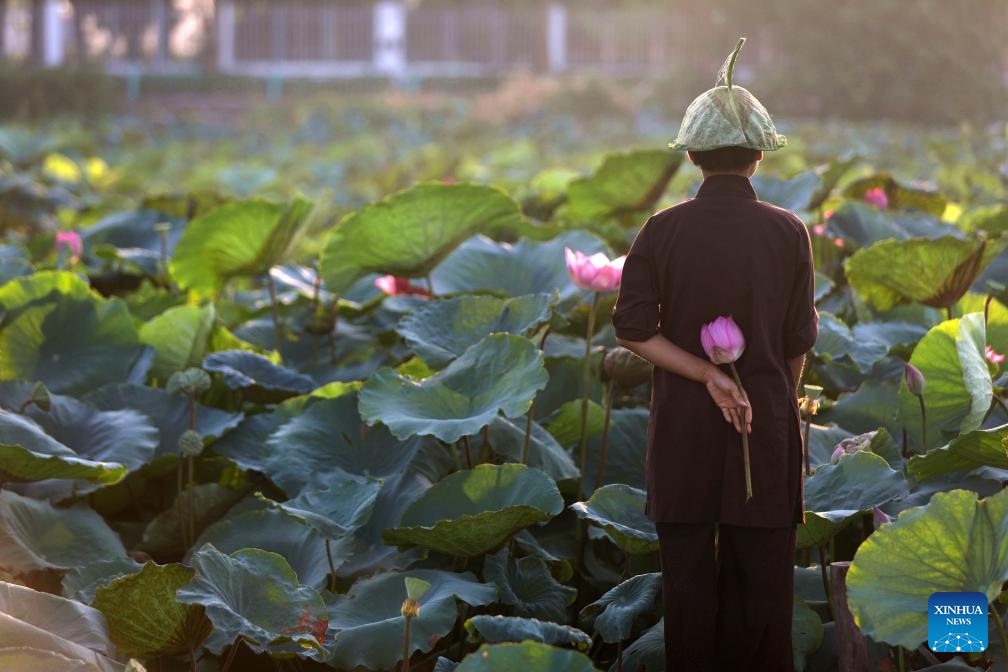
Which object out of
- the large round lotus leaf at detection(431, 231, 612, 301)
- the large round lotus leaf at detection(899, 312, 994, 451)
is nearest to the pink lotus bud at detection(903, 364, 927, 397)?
the large round lotus leaf at detection(899, 312, 994, 451)

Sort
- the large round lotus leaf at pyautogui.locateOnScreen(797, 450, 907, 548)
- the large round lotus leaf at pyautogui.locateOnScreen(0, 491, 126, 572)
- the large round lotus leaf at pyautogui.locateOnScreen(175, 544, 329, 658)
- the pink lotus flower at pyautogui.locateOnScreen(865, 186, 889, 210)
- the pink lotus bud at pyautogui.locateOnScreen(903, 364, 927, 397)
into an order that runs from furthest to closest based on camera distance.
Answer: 1. the pink lotus flower at pyautogui.locateOnScreen(865, 186, 889, 210)
2. the large round lotus leaf at pyautogui.locateOnScreen(0, 491, 126, 572)
3. the pink lotus bud at pyautogui.locateOnScreen(903, 364, 927, 397)
4. the large round lotus leaf at pyautogui.locateOnScreen(797, 450, 907, 548)
5. the large round lotus leaf at pyautogui.locateOnScreen(175, 544, 329, 658)

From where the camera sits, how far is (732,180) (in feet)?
4.65

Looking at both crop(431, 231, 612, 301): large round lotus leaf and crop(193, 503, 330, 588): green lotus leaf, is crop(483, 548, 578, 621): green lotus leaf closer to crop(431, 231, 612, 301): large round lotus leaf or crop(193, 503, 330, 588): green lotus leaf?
crop(193, 503, 330, 588): green lotus leaf

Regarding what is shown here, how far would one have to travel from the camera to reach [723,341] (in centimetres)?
133

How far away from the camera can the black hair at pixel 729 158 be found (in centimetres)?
140

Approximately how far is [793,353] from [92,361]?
143 cm

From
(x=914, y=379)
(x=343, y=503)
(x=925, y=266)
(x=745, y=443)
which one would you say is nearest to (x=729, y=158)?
(x=745, y=443)

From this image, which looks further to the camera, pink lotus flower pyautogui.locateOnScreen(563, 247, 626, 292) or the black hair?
pink lotus flower pyautogui.locateOnScreen(563, 247, 626, 292)

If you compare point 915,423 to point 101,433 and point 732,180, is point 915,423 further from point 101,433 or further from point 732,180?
point 101,433

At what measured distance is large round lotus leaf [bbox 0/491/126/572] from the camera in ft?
5.83

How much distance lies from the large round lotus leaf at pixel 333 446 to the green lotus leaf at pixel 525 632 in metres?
0.59

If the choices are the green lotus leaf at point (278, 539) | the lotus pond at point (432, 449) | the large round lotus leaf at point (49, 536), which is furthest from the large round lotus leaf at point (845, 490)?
the large round lotus leaf at point (49, 536)

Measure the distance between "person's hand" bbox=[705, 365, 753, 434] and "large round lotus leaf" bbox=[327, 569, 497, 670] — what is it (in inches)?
16.6

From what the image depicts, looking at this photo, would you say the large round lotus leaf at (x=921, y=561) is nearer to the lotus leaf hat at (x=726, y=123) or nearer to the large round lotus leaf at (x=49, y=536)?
the lotus leaf hat at (x=726, y=123)
